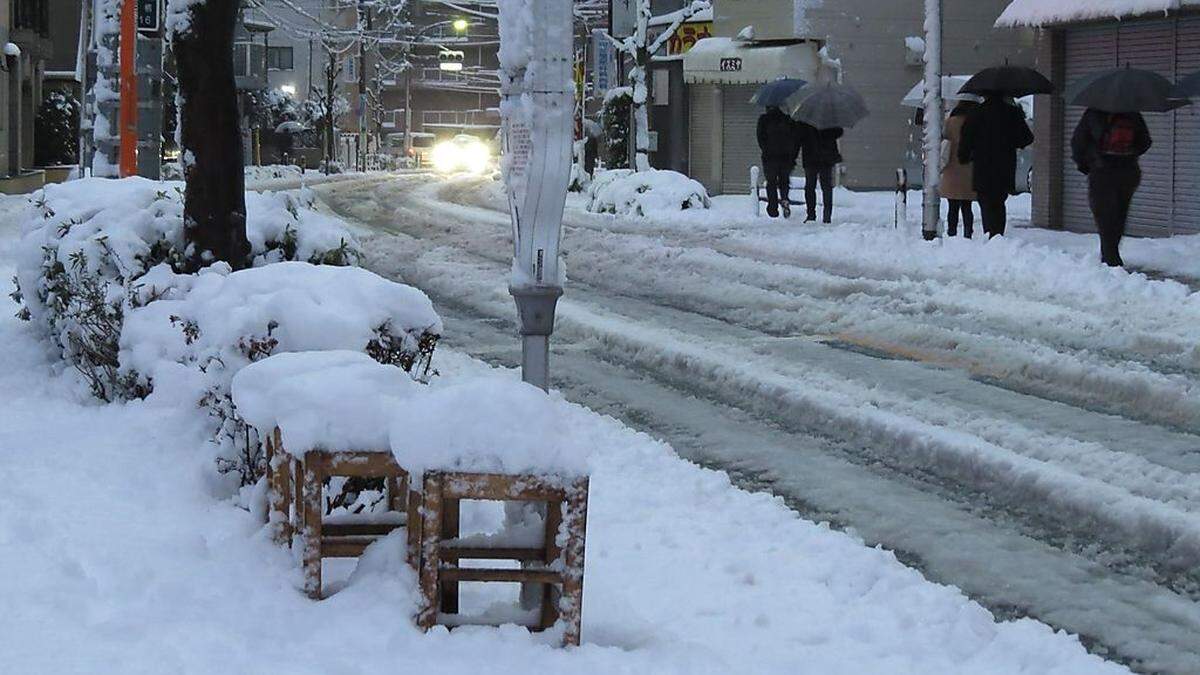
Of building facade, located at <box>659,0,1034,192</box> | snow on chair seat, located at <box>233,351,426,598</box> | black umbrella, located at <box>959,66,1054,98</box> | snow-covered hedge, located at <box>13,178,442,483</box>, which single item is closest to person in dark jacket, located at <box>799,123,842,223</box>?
black umbrella, located at <box>959,66,1054,98</box>

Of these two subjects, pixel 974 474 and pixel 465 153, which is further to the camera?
pixel 465 153

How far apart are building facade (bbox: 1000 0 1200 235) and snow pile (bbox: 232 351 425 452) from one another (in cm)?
1886

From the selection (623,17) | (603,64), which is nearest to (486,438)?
(623,17)

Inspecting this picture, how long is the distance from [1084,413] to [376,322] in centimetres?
460

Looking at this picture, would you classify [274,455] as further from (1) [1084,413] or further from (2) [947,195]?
(2) [947,195]

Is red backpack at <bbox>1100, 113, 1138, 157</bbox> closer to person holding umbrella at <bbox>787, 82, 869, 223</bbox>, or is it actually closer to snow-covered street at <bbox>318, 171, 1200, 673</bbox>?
snow-covered street at <bbox>318, 171, 1200, 673</bbox>

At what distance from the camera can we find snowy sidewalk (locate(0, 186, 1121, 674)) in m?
5.37

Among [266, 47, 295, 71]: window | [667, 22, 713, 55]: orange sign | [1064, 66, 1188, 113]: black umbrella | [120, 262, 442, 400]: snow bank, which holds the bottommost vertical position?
[120, 262, 442, 400]: snow bank

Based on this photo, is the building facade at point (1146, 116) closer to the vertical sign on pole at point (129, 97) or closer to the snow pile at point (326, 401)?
the vertical sign on pole at point (129, 97)

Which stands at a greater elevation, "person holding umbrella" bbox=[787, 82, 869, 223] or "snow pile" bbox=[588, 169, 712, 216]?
"person holding umbrella" bbox=[787, 82, 869, 223]

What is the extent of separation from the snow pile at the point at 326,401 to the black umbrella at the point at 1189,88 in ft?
47.3

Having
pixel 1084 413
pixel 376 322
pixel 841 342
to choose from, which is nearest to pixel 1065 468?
pixel 1084 413

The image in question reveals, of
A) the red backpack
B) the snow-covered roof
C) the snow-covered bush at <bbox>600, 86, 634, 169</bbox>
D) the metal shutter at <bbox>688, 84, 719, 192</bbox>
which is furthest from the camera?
the snow-covered bush at <bbox>600, 86, 634, 169</bbox>

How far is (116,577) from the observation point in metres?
6.23
